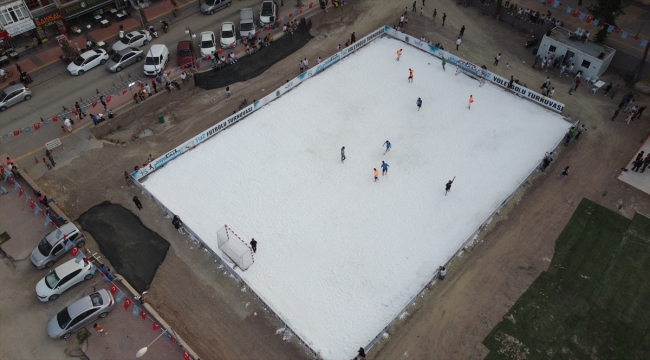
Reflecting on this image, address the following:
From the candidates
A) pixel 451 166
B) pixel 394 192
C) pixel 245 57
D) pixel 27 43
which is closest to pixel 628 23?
pixel 451 166

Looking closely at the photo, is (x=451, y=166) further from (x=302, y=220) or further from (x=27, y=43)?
(x=27, y=43)

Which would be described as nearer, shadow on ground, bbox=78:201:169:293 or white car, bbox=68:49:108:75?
shadow on ground, bbox=78:201:169:293

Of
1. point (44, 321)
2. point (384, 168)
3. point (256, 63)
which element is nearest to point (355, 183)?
point (384, 168)

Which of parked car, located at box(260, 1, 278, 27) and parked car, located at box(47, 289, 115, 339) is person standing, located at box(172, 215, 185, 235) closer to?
parked car, located at box(47, 289, 115, 339)

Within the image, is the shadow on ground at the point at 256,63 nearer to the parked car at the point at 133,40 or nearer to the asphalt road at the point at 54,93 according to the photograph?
the asphalt road at the point at 54,93

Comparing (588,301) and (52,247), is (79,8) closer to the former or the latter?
(52,247)

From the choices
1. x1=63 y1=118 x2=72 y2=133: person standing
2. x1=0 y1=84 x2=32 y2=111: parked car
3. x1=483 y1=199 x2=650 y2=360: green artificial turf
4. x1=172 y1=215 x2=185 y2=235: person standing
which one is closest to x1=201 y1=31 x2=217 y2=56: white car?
x1=63 y1=118 x2=72 y2=133: person standing
